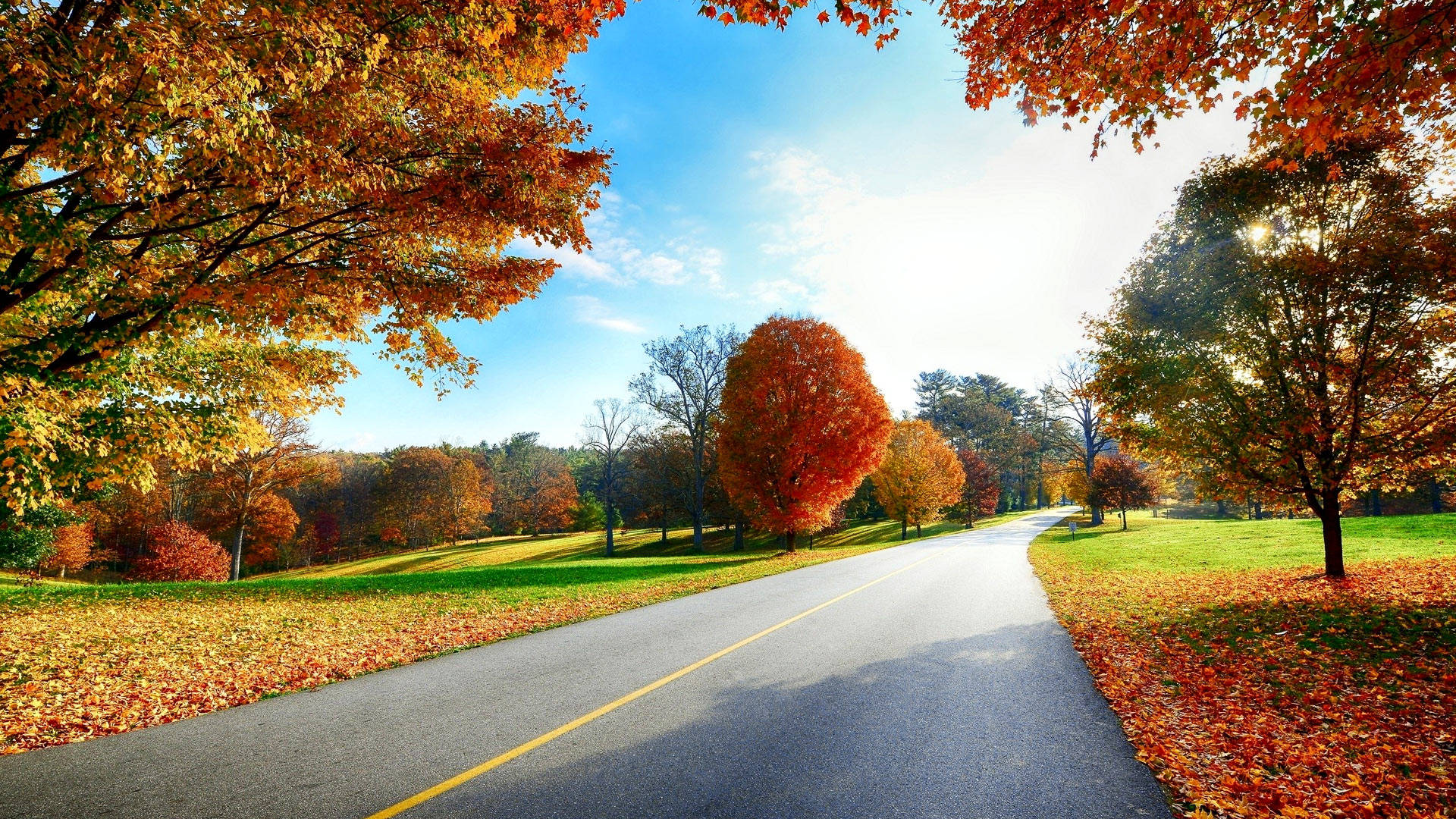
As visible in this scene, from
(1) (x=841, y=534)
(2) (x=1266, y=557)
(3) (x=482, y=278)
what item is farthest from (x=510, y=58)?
(1) (x=841, y=534)

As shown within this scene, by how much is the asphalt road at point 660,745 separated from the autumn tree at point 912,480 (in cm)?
3049

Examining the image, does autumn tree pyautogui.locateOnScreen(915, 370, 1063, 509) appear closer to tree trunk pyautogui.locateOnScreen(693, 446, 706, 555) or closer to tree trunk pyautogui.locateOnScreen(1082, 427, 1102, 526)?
tree trunk pyautogui.locateOnScreen(1082, 427, 1102, 526)

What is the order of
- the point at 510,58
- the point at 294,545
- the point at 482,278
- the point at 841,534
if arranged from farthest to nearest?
the point at 294,545 → the point at 841,534 → the point at 482,278 → the point at 510,58

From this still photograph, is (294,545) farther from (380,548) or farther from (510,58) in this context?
(510,58)

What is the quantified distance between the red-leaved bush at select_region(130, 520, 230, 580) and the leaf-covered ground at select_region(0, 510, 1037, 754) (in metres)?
22.1

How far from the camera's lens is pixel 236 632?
9.03 meters

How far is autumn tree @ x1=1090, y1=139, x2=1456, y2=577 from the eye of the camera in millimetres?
8953

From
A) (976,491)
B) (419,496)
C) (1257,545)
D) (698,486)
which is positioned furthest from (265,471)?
(976,491)

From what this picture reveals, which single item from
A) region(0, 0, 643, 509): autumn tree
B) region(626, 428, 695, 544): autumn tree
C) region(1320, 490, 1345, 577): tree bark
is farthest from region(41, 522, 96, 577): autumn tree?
region(1320, 490, 1345, 577): tree bark

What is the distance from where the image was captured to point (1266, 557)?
→ 629 inches

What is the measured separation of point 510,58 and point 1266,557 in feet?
75.1

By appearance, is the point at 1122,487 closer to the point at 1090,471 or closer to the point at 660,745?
the point at 1090,471

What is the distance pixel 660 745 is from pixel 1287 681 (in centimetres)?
700

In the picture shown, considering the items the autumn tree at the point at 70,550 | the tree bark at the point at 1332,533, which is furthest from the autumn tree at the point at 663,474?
the autumn tree at the point at 70,550
